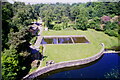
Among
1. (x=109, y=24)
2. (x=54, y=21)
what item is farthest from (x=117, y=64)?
(x=54, y=21)

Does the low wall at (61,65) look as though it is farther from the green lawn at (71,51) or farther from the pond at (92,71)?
the green lawn at (71,51)

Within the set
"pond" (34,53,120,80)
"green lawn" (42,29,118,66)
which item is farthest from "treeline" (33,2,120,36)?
"pond" (34,53,120,80)

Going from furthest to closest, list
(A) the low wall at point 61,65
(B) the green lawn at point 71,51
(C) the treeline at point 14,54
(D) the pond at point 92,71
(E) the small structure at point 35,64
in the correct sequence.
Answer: (B) the green lawn at point 71,51 < (E) the small structure at point 35,64 < (D) the pond at point 92,71 < (A) the low wall at point 61,65 < (C) the treeline at point 14,54

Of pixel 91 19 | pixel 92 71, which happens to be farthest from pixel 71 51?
pixel 91 19

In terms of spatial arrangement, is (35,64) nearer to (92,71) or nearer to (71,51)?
(71,51)

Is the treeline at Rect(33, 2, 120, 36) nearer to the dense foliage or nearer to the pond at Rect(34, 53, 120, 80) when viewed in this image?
the dense foliage

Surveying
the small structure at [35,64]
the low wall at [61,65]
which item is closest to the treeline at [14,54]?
the small structure at [35,64]
